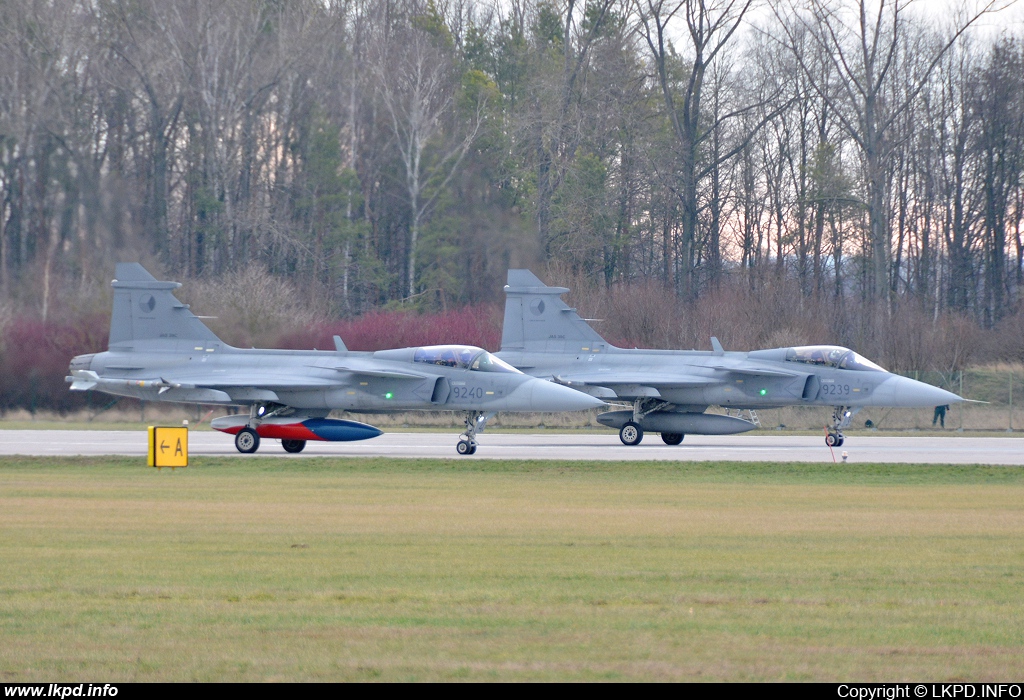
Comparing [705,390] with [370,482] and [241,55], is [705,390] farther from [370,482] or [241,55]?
[241,55]

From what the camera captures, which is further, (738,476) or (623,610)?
(738,476)

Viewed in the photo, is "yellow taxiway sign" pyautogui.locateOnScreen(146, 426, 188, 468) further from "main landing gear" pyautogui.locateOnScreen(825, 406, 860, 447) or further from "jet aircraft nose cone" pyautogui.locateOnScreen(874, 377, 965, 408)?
"jet aircraft nose cone" pyautogui.locateOnScreen(874, 377, 965, 408)

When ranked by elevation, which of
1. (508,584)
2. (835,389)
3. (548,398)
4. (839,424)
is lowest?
(508,584)

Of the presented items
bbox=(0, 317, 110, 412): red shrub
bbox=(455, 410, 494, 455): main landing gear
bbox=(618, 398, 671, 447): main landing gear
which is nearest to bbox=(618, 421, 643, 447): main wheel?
bbox=(618, 398, 671, 447): main landing gear

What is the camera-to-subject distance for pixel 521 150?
1877 inches

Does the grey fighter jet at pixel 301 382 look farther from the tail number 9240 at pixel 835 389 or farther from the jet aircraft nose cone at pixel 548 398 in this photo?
the tail number 9240 at pixel 835 389

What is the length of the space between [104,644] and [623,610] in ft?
10.4

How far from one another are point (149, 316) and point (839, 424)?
603 inches

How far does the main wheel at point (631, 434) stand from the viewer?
26.9 meters

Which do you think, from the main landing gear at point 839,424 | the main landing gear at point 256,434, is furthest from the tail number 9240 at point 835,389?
the main landing gear at point 256,434

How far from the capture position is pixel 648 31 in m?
47.7

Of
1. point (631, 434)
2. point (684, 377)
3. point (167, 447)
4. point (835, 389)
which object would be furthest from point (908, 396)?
point (167, 447)

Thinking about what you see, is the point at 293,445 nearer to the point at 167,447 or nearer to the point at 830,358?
the point at 167,447
